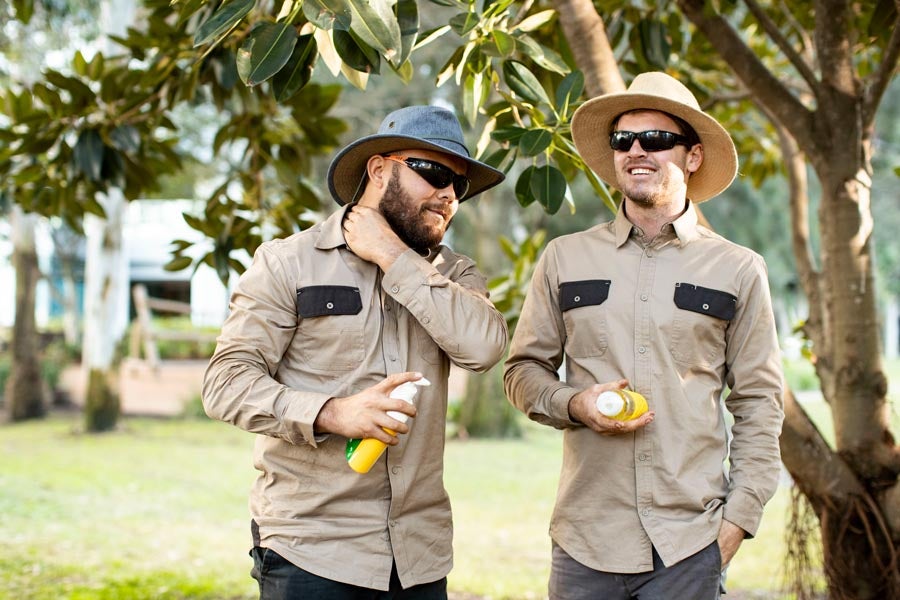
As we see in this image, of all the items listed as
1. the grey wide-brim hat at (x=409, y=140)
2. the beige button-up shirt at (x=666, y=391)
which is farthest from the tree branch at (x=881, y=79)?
the grey wide-brim hat at (x=409, y=140)

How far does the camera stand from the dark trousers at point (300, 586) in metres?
2.62

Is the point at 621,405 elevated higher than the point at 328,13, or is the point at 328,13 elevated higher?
the point at 328,13

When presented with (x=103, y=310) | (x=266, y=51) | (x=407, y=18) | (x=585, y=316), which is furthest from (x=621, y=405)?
(x=103, y=310)

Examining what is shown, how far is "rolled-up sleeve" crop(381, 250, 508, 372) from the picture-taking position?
2715 millimetres

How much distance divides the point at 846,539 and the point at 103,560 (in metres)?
5.56

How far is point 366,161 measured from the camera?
3.05m

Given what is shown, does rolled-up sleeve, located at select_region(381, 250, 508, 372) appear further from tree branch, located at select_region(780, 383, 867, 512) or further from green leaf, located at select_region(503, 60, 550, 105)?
tree branch, located at select_region(780, 383, 867, 512)

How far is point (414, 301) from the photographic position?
2.72 m

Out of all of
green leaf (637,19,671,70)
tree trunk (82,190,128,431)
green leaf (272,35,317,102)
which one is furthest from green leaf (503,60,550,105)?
tree trunk (82,190,128,431)

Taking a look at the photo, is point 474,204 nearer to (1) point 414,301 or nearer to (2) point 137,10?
(2) point 137,10

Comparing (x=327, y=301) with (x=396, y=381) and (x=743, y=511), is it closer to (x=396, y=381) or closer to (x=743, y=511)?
(x=396, y=381)

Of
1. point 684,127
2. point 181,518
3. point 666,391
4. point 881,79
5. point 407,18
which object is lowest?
point 181,518

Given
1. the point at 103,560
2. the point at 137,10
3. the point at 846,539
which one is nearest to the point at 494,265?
the point at 137,10

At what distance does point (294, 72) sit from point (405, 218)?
24.7 inches
